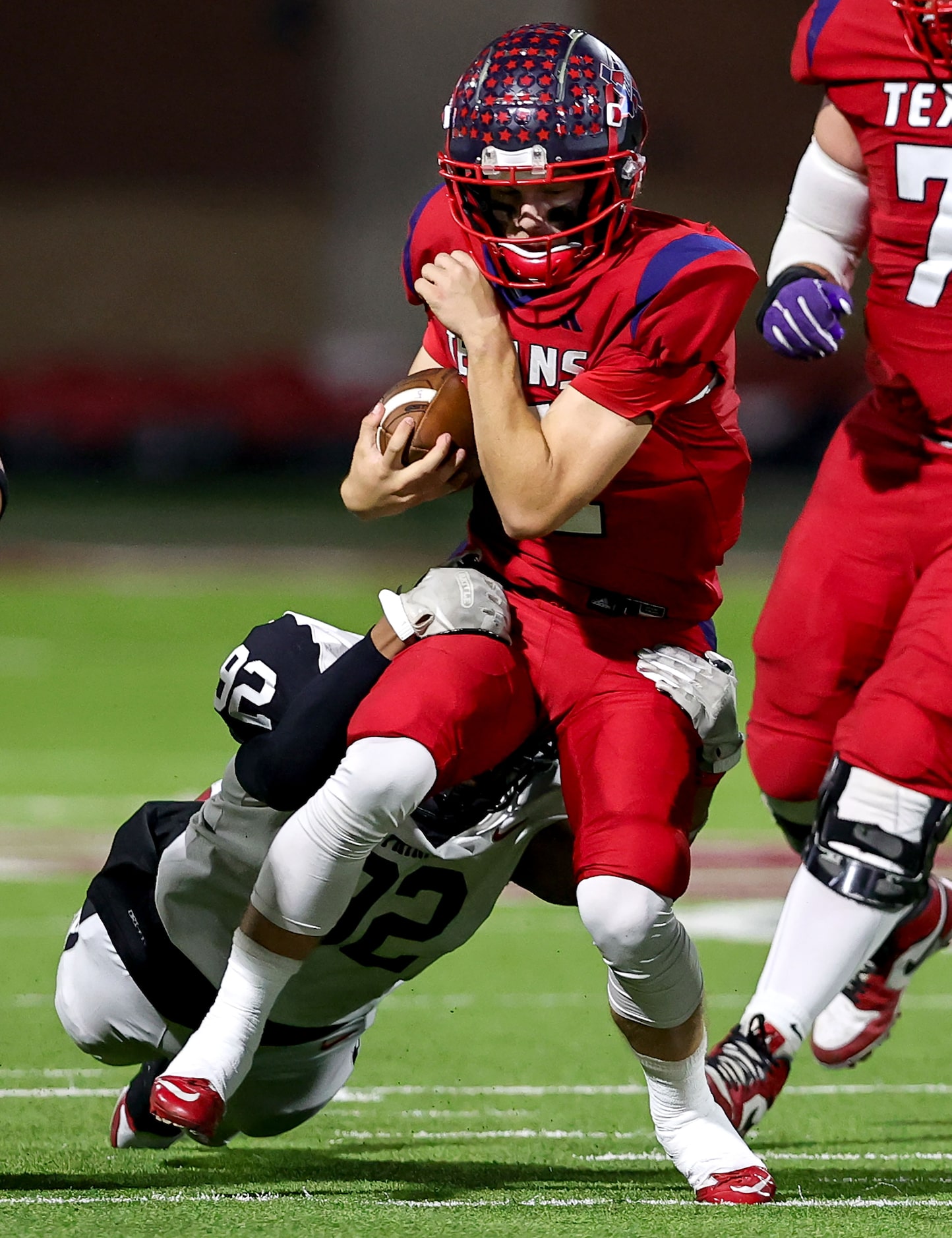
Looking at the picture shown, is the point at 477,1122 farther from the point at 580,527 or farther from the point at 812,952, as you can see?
the point at 580,527

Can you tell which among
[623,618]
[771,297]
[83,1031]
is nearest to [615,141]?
[771,297]

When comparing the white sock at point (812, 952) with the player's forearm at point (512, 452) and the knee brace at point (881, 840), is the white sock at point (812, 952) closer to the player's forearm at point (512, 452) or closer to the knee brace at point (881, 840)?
the knee brace at point (881, 840)

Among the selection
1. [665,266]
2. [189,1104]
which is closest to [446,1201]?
[189,1104]

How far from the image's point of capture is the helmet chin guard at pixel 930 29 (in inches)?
134

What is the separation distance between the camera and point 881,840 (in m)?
3.23

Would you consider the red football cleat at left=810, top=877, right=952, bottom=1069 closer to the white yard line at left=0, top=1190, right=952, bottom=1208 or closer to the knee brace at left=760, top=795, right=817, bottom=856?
the knee brace at left=760, top=795, right=817, bottom=856

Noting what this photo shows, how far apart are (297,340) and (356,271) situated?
1.12 meters

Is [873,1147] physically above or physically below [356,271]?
above

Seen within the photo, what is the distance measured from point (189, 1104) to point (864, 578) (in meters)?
1.50

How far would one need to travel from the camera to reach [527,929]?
6012 millimetres

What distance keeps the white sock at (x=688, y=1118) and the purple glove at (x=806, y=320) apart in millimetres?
1193

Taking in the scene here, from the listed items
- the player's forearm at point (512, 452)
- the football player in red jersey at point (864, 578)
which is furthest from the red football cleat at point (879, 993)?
the player's forearm at point (512, 452)

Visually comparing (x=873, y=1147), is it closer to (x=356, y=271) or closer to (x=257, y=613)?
(x=257, y=613)

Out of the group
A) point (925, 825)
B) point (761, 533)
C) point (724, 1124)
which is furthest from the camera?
point (761, 533)
